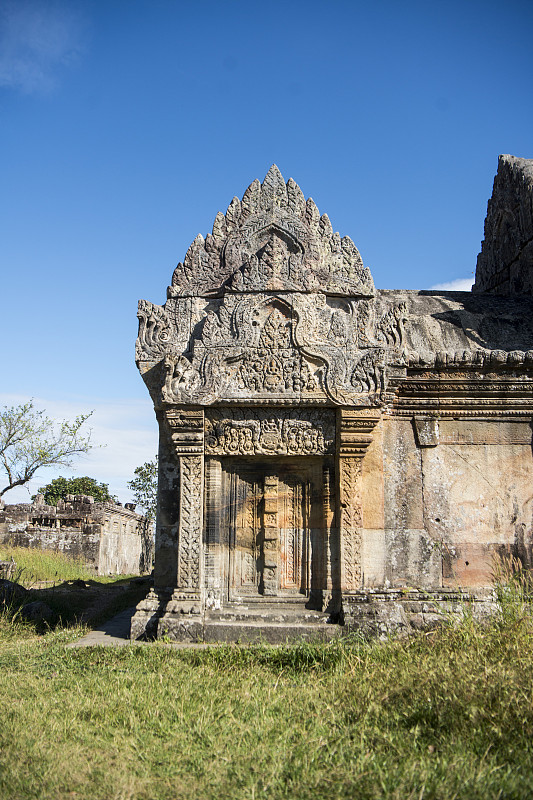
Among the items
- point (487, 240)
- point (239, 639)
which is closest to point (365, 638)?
point (239, 639)

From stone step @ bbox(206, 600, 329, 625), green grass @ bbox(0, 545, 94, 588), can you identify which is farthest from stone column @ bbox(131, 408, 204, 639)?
green grass @ bbox(0, 545, 94, 588)

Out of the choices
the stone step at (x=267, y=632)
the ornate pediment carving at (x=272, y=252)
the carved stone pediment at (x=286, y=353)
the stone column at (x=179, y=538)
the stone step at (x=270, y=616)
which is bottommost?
the stone step at (x=267, y=632)

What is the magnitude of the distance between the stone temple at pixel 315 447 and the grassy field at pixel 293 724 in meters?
1.29

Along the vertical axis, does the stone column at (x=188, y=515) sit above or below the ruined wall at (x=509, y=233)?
below

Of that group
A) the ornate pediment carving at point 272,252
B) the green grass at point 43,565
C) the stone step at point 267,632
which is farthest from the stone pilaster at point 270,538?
the green grass at point 43,565

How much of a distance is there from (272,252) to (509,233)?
4285 millimetres

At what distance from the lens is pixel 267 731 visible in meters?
3.65

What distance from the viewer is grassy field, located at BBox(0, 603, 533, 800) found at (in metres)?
3.05

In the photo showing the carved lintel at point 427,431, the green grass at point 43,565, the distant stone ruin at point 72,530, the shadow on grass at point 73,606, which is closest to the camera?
the carved lintel at point 427,431

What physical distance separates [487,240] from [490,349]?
3458mm

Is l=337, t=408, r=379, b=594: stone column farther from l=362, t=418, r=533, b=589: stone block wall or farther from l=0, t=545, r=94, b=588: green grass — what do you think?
l=0, t=545, r=94, b=588: green grass

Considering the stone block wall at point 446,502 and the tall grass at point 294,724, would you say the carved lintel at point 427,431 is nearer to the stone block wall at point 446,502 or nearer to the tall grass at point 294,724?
the stone block wall at point 446,502

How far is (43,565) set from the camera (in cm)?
1523

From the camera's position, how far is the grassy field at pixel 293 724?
3.05m
